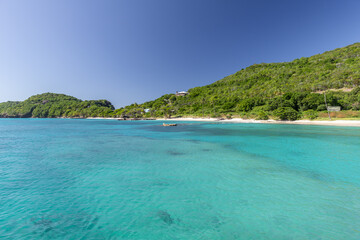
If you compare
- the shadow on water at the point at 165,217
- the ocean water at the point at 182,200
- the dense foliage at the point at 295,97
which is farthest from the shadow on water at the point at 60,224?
the dense foliage at the point at 295,97

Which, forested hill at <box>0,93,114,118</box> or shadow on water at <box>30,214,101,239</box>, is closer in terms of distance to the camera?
shadow on water at <box>30,214,101,239</box>

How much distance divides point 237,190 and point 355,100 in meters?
58.3

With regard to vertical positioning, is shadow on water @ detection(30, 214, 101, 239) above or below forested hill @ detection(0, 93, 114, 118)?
below

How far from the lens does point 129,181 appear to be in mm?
8180

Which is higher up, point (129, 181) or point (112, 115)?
point (112, 115)

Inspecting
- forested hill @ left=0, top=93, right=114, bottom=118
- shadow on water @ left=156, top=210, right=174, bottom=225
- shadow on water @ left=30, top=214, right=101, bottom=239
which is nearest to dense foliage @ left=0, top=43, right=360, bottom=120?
forested hill @ left=0, top=93, right=114, bottom=118

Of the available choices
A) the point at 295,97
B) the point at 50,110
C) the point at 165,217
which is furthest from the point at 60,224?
the point at 50,110

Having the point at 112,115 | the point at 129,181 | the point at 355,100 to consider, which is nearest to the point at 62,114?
the point at 112,115

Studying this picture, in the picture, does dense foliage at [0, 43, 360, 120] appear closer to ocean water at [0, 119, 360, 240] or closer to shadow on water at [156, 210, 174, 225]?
ocean water at [0, 119, 360, 240]

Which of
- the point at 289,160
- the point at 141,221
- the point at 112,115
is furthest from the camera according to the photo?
the point at 112,115

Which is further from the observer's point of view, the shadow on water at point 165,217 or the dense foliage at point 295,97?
the dense foliage at point 295,97

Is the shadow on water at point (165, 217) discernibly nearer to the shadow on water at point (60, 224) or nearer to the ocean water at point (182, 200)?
the ocean water at point (182, 200)

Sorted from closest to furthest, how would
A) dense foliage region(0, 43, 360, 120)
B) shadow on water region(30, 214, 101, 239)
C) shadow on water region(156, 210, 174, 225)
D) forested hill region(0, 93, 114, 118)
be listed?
shadow on water region(30, 214, 101, 239), shadow on water region(156, 210, 174, 225), dense foliage region(0, 43, 360, 120), forested hill region(0, 93, 114, 118)

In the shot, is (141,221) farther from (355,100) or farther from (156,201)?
Answer: (355,100)
